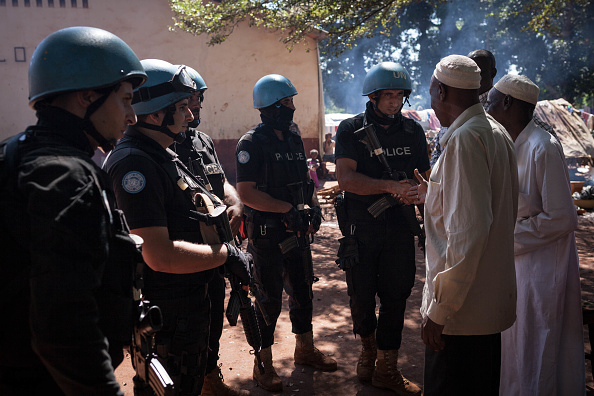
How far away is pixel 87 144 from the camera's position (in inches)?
69.1

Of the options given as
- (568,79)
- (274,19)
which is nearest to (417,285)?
(274,19)

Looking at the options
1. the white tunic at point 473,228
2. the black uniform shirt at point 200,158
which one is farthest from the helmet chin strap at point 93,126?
the black uniform shirt at point 200,158

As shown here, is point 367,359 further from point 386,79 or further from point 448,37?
point 448,37

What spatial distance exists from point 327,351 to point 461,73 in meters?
2.98

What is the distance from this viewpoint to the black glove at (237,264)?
2797 mm

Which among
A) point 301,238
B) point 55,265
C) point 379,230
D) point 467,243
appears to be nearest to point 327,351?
point 301,238

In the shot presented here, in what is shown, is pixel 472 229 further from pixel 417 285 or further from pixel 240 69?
pixel 240 69

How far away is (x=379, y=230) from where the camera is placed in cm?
390

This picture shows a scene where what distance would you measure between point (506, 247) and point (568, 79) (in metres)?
31.3

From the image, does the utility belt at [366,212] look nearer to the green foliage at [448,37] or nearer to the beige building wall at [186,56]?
the green foliage at [448,37]

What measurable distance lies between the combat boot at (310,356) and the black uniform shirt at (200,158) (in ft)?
4.65

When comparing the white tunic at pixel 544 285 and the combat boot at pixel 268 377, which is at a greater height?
the white tunic at pixel 544 285

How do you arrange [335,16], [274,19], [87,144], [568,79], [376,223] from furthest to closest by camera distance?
[568,79], [274,19], [335,16], [376,223], [87,144]

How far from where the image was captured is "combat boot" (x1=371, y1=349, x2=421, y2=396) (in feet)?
12.1
